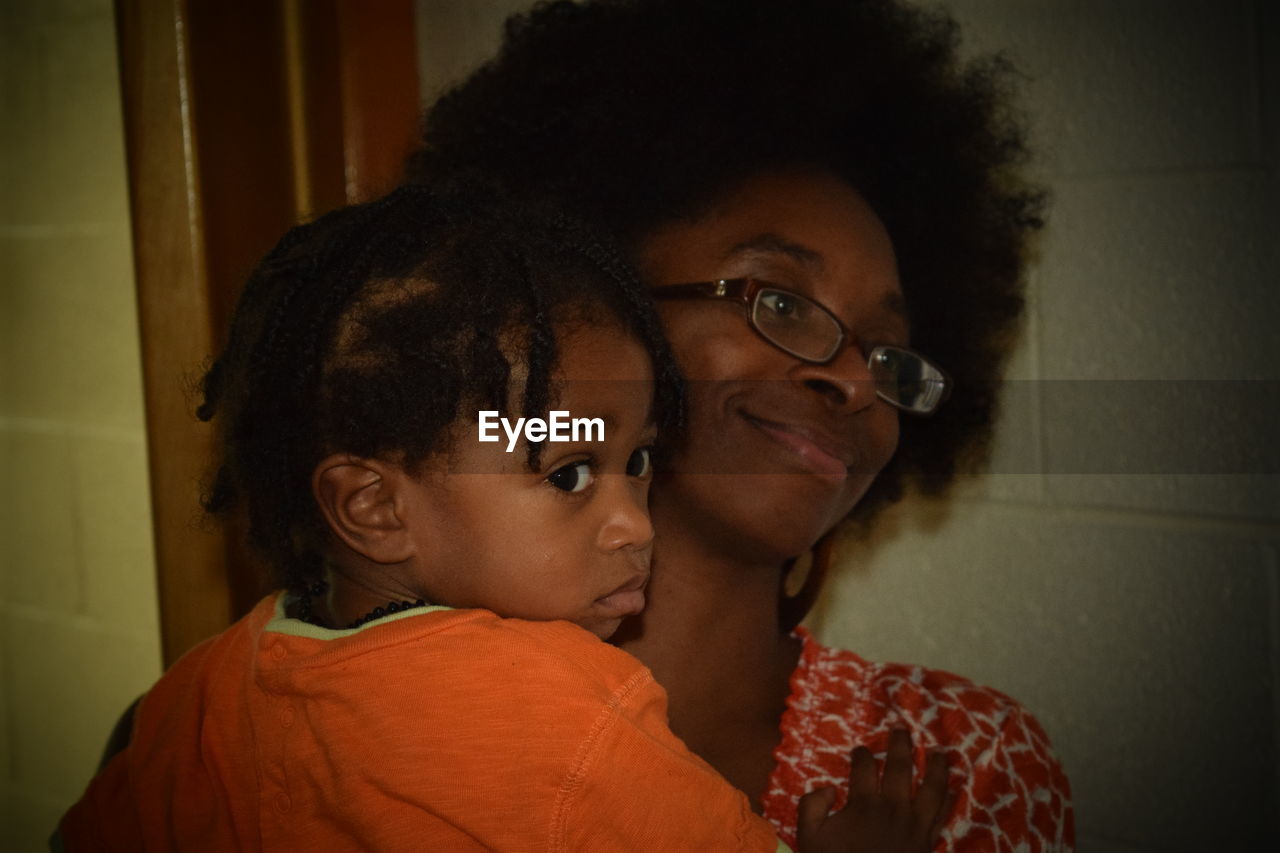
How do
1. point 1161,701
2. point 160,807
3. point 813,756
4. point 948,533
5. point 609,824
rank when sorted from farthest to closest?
point 948,533 < point 1161,701 < point 813,756 < point 160,807 < point 609,824

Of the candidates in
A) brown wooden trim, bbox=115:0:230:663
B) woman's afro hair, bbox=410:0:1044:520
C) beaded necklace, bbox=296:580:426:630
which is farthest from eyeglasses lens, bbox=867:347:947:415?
brown wooden trim, bbox=115:0:230:663

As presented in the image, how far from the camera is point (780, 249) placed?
2.74 ft

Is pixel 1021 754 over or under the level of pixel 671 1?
under

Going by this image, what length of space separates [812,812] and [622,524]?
0.95 ft

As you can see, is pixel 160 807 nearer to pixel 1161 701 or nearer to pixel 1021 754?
pixel 1021 754

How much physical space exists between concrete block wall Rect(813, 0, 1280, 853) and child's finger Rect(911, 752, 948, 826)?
1.25 feet

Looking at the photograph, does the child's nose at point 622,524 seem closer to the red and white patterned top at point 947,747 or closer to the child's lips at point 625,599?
the child's lips at point 625,599

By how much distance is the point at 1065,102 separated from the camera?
3.42 feet

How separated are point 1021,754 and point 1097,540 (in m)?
0.34

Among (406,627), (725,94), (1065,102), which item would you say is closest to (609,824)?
(406,627)

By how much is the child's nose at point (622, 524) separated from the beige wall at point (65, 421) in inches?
37.6

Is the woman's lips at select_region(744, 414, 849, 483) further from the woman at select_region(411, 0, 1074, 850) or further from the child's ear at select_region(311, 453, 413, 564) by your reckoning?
the child's ear at select_region(311, 453, 413, 564)

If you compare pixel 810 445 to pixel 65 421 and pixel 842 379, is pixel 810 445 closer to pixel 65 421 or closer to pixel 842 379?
pixel 842 379

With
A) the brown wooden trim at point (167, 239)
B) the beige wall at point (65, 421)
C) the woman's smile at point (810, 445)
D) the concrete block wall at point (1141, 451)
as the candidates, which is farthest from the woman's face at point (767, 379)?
the beige wall at point (65, 421)
